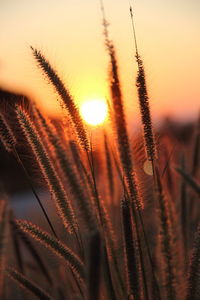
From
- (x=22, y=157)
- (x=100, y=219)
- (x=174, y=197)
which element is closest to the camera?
(x=100, y=219)

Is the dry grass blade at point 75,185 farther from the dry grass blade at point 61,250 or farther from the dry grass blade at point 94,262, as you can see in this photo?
the dry grass blade at point 61,250

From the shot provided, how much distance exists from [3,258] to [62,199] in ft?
0.78

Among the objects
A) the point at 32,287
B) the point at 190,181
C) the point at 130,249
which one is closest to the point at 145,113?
the point at 190,181

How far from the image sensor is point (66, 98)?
1445mm

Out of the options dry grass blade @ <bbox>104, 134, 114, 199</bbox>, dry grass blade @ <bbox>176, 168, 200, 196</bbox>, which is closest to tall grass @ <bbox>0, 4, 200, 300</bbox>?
dry grass blade @ <bbox>176, 168, 200, 196</bbox>

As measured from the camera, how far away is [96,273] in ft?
2.71

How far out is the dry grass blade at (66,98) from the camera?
1442mm

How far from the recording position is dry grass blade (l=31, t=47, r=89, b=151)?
1442mm

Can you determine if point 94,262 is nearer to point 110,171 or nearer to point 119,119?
point 119,119

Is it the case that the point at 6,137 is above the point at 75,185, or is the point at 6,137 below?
above

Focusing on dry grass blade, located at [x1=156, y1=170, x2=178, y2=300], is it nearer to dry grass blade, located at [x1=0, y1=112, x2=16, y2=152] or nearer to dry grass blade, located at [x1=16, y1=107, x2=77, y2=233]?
dry grass blade, located at [x1=16, y1=107, x2=77, y2=233]

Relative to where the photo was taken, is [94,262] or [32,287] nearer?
[94,262]

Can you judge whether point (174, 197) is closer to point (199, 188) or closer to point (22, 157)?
point (22, 157)

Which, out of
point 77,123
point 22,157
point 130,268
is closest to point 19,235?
point 22,157
